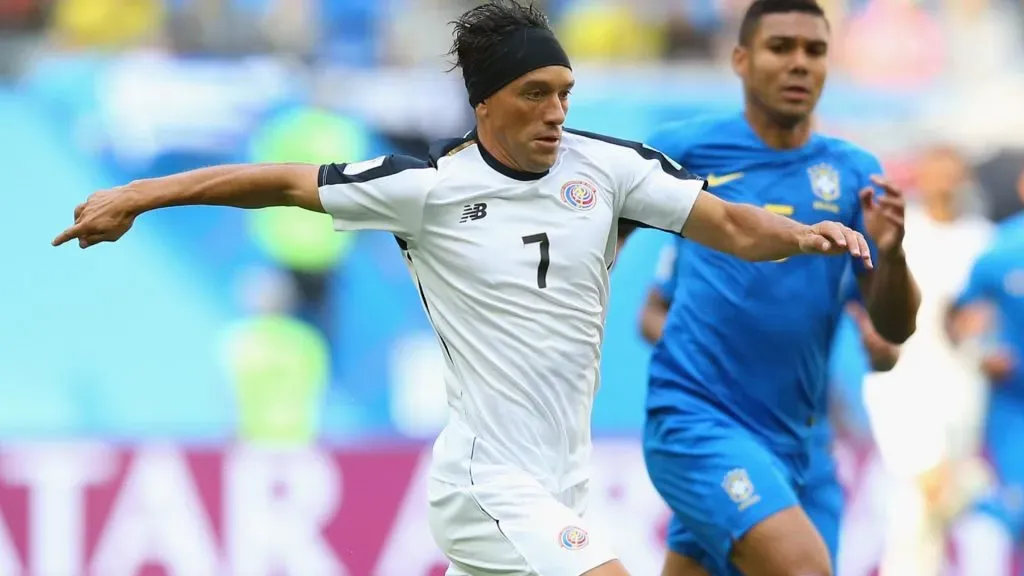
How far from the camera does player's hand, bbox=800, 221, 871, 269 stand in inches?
207

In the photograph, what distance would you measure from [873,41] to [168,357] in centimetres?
656

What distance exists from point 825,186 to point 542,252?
5.56ft

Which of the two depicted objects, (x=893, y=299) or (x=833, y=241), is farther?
(x=893, y=299)

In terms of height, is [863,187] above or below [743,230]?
below

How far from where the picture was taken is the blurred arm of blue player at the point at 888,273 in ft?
20.6

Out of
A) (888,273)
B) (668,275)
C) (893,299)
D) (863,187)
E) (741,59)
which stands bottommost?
(668,275)

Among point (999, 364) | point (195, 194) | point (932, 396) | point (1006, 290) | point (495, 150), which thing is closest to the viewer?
point (195, 194)

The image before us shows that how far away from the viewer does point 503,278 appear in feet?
17.9

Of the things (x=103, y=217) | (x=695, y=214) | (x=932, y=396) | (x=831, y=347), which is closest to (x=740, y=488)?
(x=831, y=347)

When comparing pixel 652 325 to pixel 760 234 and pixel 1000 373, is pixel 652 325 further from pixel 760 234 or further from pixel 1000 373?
pixel 1000 373

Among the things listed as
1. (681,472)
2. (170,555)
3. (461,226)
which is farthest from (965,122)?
(461,226)

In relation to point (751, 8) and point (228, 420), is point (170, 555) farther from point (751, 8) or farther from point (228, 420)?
point (751, 8)

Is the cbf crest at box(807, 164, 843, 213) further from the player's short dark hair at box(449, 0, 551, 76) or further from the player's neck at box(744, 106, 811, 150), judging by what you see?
the player's short dark hair at box(449, 0, 551, 76)

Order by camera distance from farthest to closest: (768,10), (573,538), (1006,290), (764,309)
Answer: (1006,290) < (768,10) < (764,309) < (573,538)
